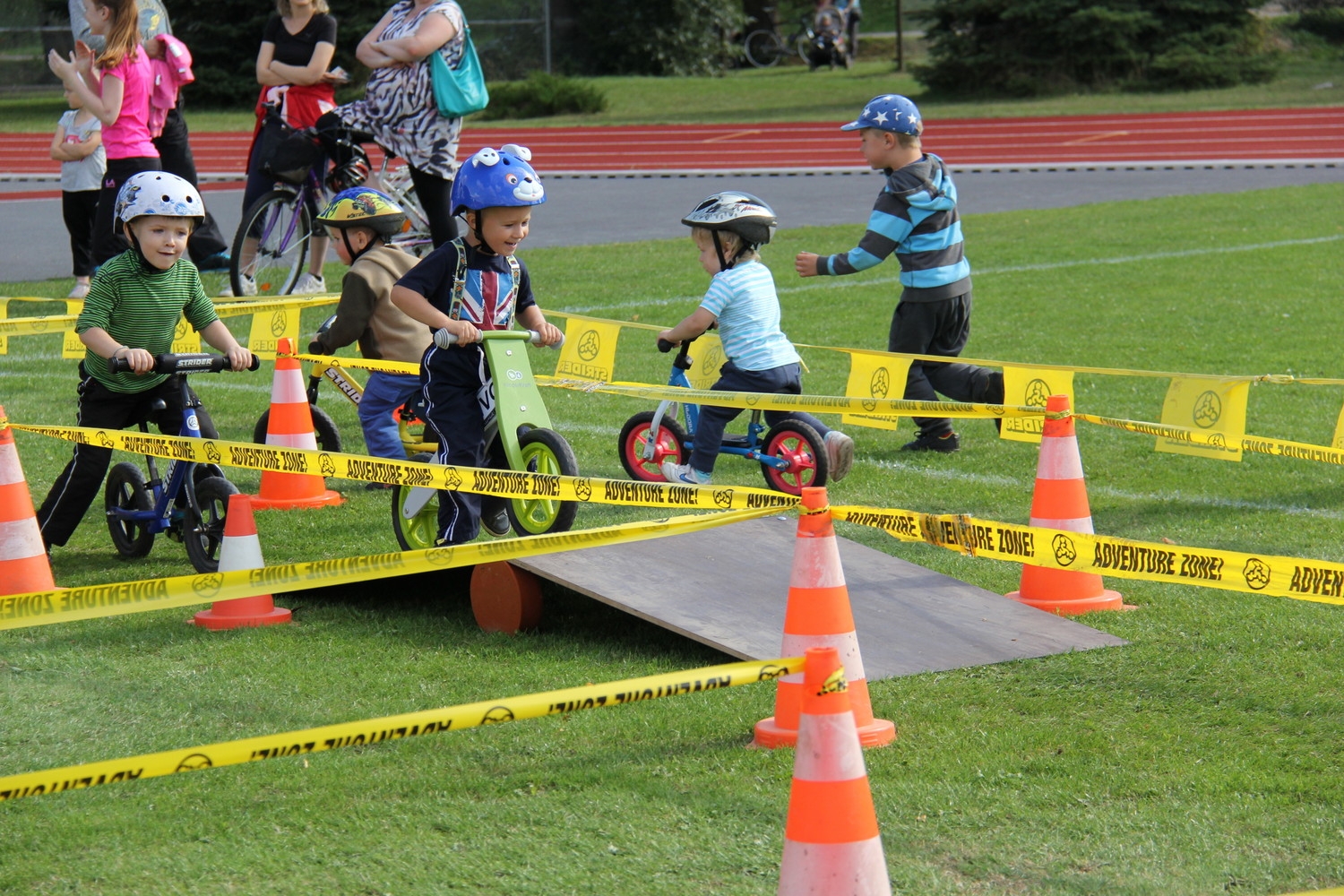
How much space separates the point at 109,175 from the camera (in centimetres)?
1127

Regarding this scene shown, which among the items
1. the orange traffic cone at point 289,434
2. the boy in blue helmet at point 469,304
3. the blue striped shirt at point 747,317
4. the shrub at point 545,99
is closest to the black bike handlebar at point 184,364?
the boy in blue helmet at point 469,304

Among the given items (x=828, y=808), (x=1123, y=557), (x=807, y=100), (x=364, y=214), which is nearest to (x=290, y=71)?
(x=364, y=214)

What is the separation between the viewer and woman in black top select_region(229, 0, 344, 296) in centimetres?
1276

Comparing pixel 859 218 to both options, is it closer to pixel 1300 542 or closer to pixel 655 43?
pixel 1300 542

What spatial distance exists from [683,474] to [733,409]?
394 mm

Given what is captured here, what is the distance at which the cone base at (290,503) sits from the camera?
7.74 m

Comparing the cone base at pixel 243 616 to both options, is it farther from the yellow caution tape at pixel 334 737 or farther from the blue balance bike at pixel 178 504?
the yellow caution tape at pixel 334 737

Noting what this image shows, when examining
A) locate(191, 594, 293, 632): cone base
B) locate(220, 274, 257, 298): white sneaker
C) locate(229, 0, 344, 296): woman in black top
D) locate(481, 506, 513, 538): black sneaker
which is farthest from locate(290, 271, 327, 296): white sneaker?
locate(191, 594, 293, 632): cone base

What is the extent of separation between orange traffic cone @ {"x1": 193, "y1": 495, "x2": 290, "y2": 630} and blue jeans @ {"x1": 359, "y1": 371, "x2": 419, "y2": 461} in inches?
62.5

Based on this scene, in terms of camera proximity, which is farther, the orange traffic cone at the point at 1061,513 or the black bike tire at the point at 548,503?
the black bike tire at the point at 548,503

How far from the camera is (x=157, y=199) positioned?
6.51 meters

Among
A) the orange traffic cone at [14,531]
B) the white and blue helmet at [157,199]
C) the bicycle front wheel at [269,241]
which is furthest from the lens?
the bicycle front wheel at [269,241]

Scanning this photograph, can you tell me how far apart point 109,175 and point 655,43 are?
3414 centimetres

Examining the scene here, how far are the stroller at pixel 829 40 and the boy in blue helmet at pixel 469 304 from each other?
39787mm
